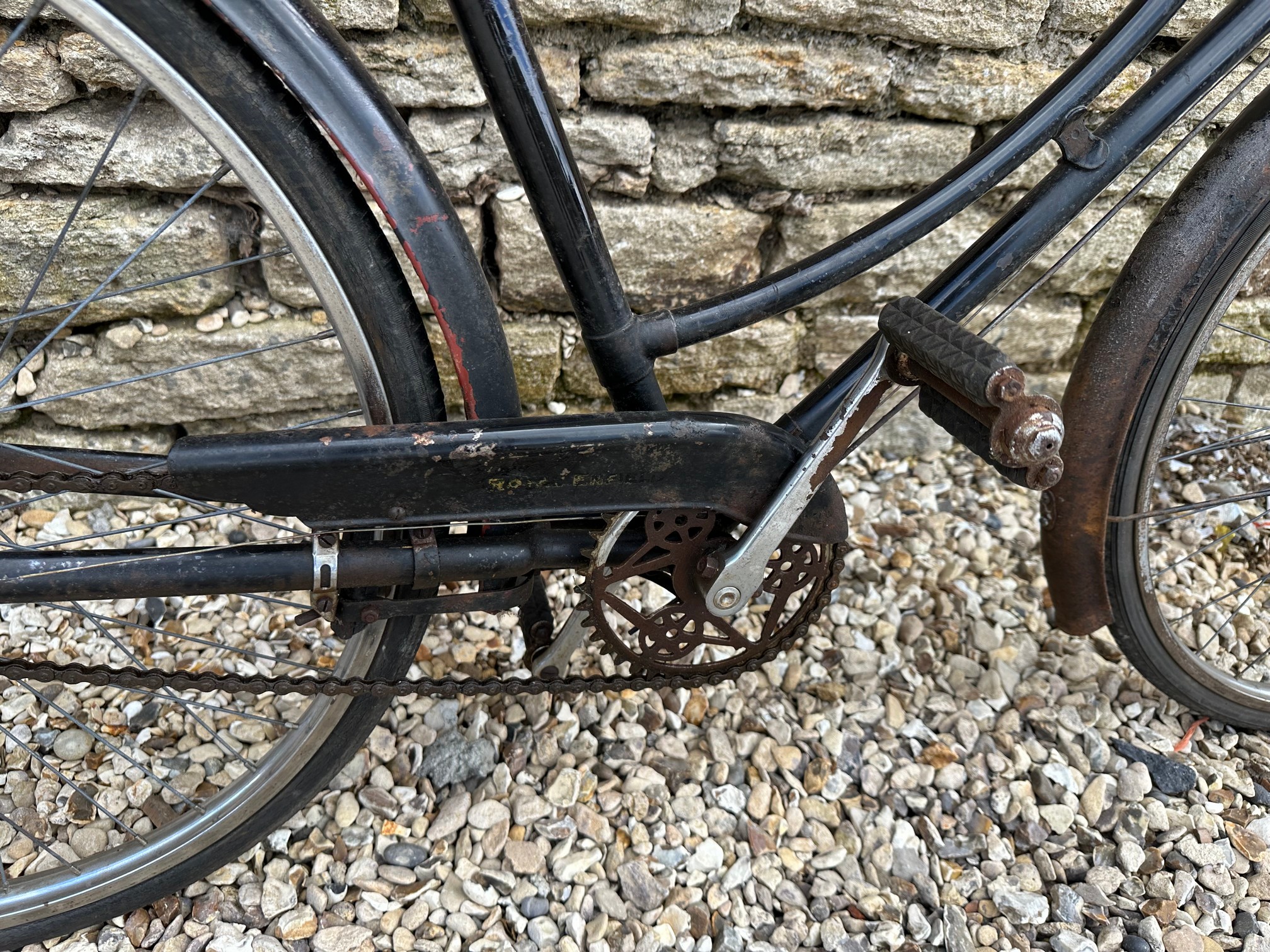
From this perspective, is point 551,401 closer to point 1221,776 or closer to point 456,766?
point 456,766

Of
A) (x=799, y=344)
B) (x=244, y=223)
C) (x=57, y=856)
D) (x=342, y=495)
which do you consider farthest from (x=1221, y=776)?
(x=244, y=223)

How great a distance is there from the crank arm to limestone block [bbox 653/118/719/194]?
80 cm

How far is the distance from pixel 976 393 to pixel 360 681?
2.76ft

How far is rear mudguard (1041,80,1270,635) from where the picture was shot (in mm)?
1162

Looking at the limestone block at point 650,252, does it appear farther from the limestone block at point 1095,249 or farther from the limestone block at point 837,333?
the limestone block at point 1095,249

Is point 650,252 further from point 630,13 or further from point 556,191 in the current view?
point 556,191

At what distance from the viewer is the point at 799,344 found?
80.9 inches

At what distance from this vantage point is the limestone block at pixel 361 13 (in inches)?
57.0

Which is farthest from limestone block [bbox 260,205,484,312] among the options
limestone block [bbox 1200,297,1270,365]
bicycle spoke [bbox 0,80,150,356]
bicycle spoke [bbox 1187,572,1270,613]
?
limestone block [bbox 1200,297,1270,365]

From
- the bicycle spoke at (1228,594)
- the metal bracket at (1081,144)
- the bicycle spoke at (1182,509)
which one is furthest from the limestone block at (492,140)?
the bicycle spoke at (1228,594)

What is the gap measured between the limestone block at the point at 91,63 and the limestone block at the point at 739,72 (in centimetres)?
77

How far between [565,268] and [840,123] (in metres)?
0.91

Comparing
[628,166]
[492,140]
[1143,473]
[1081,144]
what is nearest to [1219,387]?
[1143,473]

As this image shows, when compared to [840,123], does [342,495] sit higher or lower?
Result: lower
